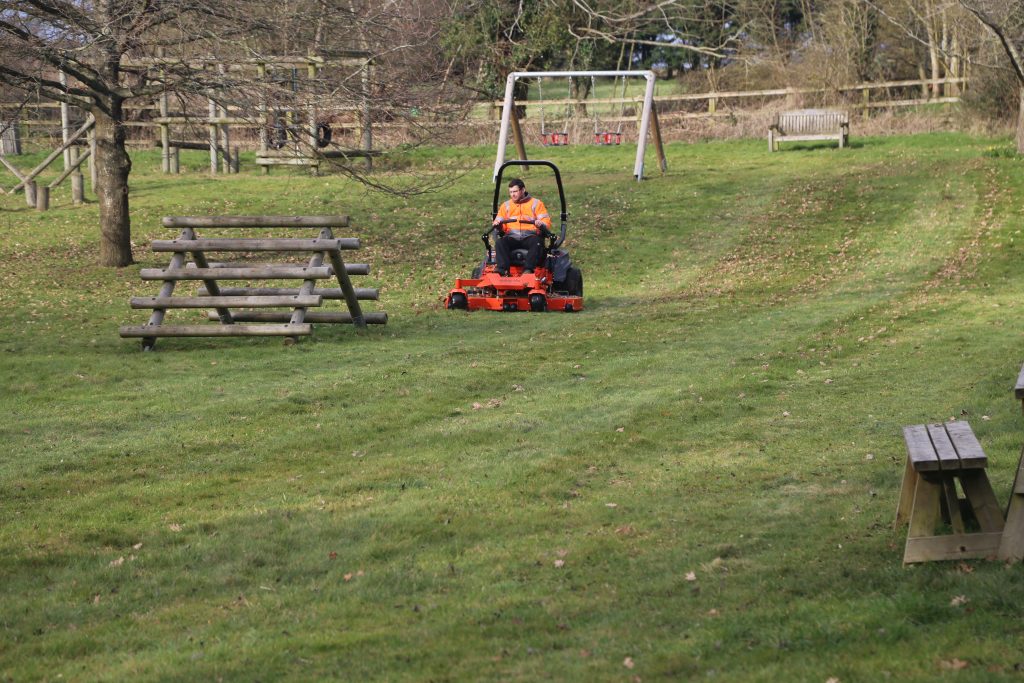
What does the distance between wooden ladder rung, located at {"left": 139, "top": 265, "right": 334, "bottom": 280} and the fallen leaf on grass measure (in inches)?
401

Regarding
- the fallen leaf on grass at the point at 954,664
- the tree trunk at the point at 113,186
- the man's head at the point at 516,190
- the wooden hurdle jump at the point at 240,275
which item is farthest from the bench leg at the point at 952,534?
the tree trunk at the point at 113,186

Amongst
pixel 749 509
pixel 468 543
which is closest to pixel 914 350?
pixel 749 509

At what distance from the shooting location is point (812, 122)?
3381cm

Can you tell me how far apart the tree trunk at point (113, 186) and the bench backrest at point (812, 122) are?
18230 mm

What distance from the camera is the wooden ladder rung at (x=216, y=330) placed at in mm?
14477

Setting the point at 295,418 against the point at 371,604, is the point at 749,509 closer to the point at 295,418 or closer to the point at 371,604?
the point at 371,604

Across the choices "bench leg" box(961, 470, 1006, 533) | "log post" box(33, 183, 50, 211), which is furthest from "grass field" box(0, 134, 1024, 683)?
"log post" box(33, 183, 50, 211)

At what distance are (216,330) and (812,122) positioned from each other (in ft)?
75.2

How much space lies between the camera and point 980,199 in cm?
2452

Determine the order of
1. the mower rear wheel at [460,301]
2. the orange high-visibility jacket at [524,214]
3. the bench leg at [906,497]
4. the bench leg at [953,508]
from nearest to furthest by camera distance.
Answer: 1. the bench leg at [953,508]
2. the bench leg at [906,497]
3. the orange high-visibility jacket at [524,214]
4. the mower rear wheel at [460,301]

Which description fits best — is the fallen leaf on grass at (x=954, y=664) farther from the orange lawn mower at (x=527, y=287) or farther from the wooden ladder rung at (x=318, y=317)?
the orange lawn mower at (x=527, y=287)

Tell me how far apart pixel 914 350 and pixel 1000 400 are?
2.80m

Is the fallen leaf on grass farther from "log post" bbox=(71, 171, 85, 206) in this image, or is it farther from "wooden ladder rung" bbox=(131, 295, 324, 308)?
"log post" bbox=(71, 171, 85, 206)

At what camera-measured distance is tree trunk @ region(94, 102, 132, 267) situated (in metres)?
20.9
